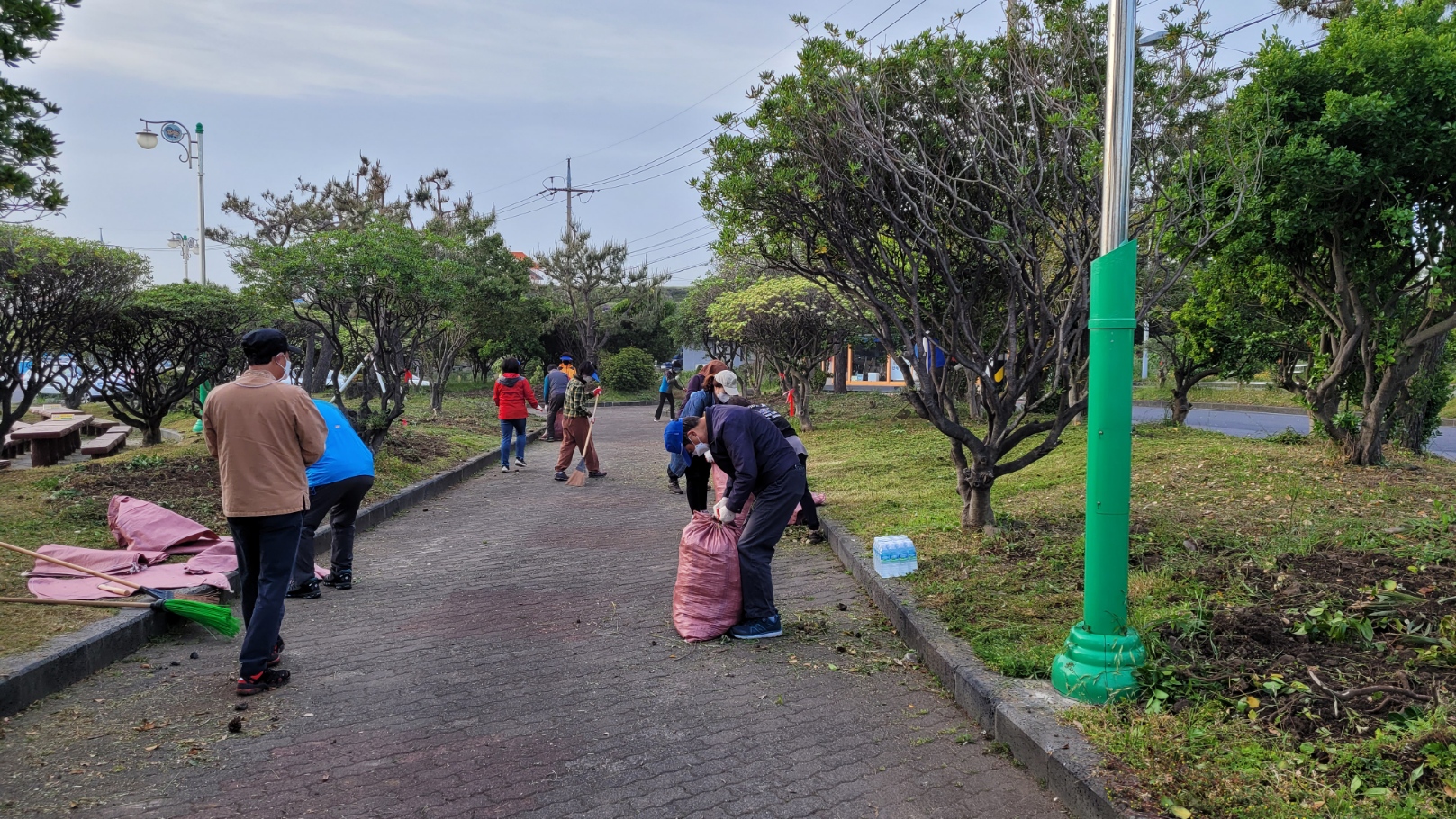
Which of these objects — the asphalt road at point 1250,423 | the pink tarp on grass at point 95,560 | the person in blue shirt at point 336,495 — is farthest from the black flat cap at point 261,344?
the asphalt road at point 1250,423

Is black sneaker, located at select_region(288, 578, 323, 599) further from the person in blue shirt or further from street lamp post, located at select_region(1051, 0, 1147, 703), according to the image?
street lamp post, located at select_region(1051, 0, 1147, 703)

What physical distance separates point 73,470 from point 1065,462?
35.5ft

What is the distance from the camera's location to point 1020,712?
12.7 ft

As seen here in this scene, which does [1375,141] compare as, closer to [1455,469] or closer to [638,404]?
[1455,469]

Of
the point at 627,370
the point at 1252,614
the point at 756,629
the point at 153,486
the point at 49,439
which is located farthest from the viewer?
the point at 627,370

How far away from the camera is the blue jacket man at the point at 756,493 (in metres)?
5.39

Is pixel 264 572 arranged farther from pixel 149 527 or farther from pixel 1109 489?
pixel 1109 489

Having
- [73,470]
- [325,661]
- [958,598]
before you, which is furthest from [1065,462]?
[73,470]

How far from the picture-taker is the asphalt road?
1795cm

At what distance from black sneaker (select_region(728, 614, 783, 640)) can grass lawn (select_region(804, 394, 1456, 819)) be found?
0.99m

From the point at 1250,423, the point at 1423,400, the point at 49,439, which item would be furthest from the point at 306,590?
the point at 1250,423

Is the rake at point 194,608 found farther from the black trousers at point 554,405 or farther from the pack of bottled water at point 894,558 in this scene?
the black trousers at point 554,405

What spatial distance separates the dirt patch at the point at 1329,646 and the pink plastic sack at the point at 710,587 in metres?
2.28

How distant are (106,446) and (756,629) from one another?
1176 centimetres
